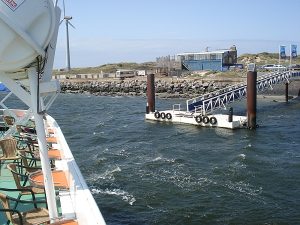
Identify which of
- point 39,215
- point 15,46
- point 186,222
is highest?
point 15,46

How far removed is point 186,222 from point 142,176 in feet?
16.4

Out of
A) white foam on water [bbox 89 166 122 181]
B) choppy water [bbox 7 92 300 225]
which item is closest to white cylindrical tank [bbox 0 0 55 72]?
choppy water [bbox 7 92 300 225]

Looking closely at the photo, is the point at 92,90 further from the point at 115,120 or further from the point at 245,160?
the point at 245,160

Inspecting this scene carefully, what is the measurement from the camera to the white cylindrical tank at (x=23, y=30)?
15.1ft

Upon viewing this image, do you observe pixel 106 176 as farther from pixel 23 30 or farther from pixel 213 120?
pixel 213 120

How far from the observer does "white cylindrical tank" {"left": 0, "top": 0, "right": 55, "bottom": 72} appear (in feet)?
15.1

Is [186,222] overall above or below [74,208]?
below

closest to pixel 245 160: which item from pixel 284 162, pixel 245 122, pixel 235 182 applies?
pixel 284 162

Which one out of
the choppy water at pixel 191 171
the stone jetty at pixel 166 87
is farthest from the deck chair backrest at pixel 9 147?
the stone jetty at pixel 166 87

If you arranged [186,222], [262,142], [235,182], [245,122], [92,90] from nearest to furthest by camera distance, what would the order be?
[186,222], [235,182], [262,142], [245,122], [92,90]

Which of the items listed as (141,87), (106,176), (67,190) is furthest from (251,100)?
(141,87)

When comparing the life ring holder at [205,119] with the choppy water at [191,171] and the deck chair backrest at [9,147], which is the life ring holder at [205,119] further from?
the deck chair backrest at [9,147]

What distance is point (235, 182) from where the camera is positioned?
53.5 ft

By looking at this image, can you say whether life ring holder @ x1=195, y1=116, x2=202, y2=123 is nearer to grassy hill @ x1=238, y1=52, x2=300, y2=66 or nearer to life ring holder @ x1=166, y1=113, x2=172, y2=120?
life ring holder @ x1=166, y1=113, x2=172, y2=120
